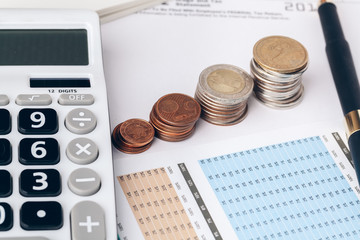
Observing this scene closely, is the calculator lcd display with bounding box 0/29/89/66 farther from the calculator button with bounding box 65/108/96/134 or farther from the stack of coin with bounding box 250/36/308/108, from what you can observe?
the stack of coin with bounding box 250/36/308/108

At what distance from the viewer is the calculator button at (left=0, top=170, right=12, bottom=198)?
0.54 meters

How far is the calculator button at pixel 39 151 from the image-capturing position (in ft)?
1.84

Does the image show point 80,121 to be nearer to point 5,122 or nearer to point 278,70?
point 5,122

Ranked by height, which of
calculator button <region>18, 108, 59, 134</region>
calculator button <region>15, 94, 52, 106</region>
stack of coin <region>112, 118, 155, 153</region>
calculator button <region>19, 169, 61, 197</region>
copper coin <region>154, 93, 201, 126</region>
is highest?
calculator button <region>15, 94, 52, 106</region>

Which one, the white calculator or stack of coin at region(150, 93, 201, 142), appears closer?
the white calculator

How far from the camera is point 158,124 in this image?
0.67 metres

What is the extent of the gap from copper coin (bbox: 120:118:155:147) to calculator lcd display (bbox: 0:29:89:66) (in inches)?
3.6

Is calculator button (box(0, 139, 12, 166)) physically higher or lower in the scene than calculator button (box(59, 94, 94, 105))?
lower

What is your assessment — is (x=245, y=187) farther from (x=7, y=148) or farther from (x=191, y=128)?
(x=7, y=148)

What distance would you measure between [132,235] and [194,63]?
282 millimetres

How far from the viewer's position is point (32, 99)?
610 mm

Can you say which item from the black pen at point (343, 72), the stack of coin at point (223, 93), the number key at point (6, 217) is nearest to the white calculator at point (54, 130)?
the number key at point (6, 217)

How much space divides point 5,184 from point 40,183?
0.11ft

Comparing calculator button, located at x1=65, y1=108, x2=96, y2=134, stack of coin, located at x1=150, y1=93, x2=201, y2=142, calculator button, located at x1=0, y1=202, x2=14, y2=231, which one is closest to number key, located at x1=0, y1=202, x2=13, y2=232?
calculator button, located at x1=0, y1=202, x2=14, y2=231
